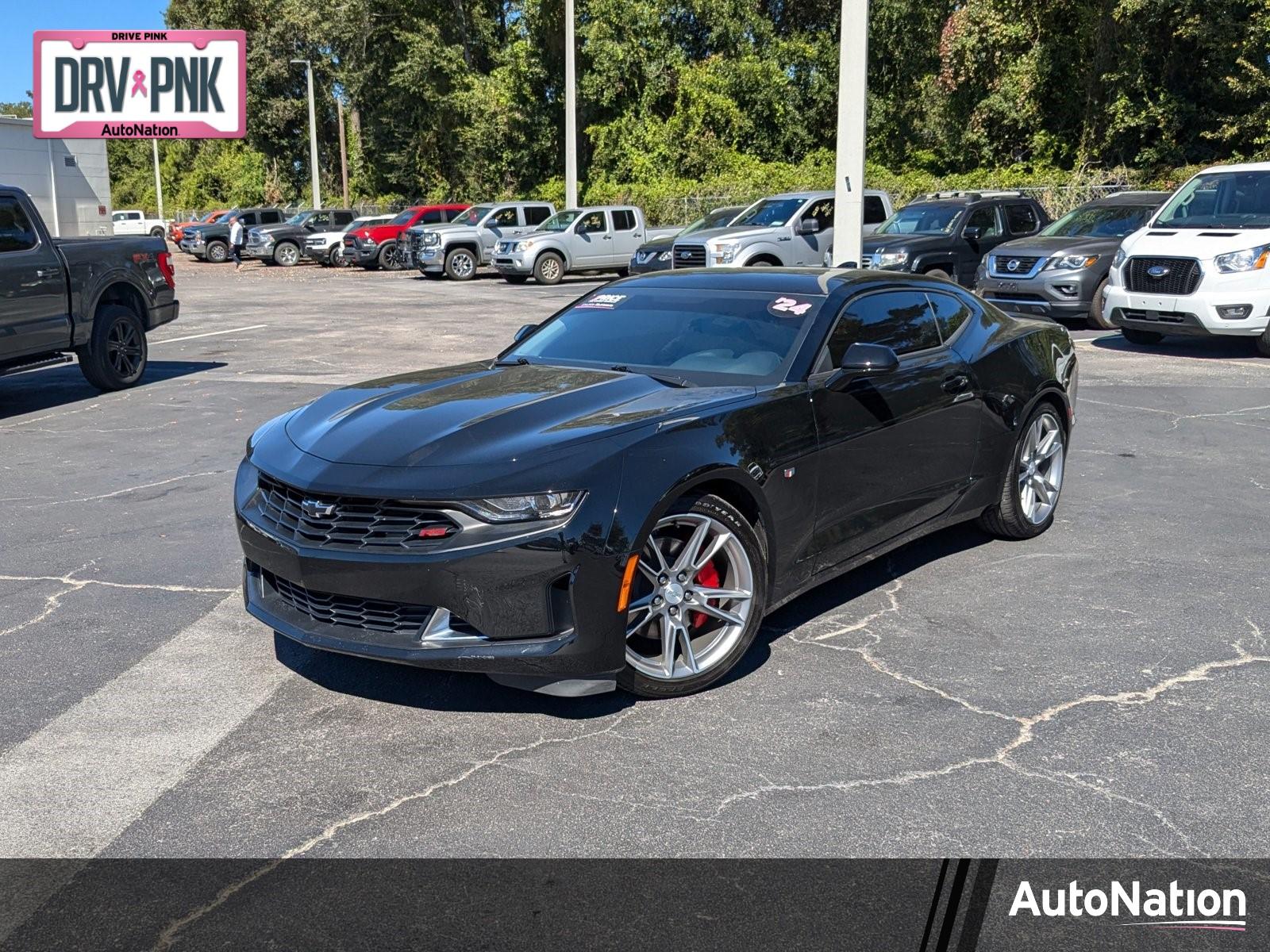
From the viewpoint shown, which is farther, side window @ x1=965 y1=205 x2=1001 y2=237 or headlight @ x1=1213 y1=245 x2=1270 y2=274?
side window @ x1=965 y1=205 x2=1001 y2=237

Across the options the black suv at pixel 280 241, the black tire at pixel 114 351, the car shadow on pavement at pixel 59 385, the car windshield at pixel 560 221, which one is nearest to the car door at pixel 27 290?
the black tire at pixel 114 351

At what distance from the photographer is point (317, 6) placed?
176 feet

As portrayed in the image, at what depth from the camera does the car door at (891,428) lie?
5215mm

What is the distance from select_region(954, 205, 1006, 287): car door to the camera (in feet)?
63.2

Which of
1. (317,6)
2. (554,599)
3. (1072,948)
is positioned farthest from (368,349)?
(317,6)

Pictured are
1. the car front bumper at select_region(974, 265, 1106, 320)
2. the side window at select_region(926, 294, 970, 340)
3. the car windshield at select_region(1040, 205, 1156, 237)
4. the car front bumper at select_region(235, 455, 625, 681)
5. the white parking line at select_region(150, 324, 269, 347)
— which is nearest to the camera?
the car front bumper at select_region(235, 455, 625, 681)

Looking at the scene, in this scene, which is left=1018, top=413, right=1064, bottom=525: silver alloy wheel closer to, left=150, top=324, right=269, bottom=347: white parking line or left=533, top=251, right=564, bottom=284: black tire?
left=150, top=324, right=269, bottom=347: white parking line

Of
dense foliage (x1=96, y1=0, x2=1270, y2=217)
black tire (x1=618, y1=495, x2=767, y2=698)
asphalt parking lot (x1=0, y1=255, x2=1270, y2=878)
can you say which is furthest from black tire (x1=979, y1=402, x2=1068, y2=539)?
dense foliage (x1=96, y1=0, x2=1270, y2=217)

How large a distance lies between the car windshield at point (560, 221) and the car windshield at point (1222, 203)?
666 inches

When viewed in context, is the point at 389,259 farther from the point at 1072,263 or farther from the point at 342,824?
the point at 342,824

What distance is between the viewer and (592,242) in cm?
2991

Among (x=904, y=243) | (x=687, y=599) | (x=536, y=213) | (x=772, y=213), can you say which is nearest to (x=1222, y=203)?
(x=904, y=243)

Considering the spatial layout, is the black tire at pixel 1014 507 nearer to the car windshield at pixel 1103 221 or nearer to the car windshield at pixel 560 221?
the car windshield at pixel 1103 221

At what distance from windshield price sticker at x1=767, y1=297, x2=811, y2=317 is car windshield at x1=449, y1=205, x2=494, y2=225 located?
27922mm
